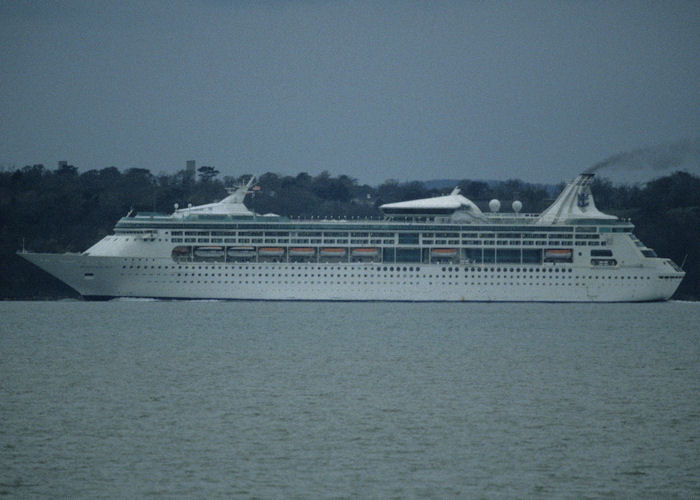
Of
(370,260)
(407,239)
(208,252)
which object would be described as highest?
(407,239)

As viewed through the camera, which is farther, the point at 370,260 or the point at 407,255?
the point at 370,260

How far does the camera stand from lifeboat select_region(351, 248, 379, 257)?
269 ft

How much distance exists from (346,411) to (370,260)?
46.3 metres

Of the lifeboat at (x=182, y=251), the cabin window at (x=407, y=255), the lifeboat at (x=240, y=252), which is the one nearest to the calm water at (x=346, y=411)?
the lifeboat at (x=182, y=251)

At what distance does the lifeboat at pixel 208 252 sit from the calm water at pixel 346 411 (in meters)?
15.7

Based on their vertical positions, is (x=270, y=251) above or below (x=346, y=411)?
above

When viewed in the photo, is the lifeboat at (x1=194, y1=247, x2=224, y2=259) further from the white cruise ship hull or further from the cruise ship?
the white cruise ship hull

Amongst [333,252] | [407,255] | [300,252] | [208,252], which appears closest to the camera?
[208,252]

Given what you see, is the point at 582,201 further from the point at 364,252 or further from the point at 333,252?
the point at 333,252

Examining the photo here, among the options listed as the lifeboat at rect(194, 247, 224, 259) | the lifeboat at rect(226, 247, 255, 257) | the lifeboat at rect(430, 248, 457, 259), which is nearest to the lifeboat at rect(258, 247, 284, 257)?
the lifeboat at rect(226, 247, 255, 257)

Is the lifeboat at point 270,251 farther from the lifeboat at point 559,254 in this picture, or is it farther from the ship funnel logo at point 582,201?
the ship funnel logo at point 582,201

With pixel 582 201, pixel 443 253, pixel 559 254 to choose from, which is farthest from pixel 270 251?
pixel 582 201

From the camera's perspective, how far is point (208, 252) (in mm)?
80875

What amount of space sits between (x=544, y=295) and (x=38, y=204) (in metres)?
43.2
